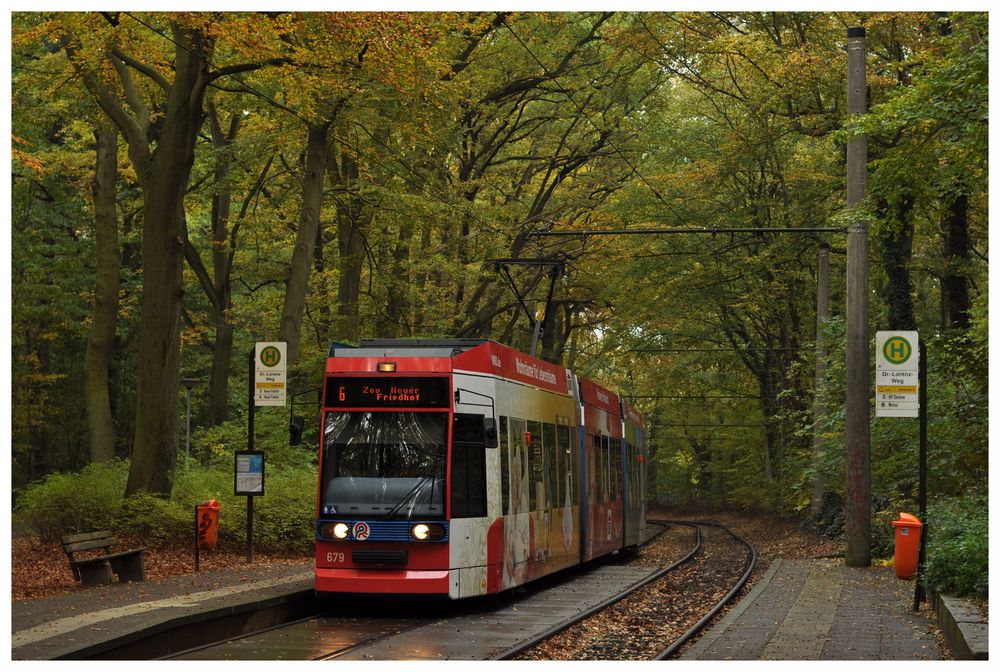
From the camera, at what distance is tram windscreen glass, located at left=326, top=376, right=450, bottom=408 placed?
15.2m

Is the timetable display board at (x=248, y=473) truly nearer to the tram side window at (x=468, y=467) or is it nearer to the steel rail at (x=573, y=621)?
the tram side window at (x=468, y=467)

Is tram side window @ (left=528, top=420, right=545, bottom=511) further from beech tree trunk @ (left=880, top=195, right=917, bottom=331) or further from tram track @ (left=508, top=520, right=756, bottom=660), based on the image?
beech tree trunk @ (left=880, top=195, right=917, bottom=331)

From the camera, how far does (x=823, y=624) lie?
13.6m

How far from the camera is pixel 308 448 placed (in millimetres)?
28891

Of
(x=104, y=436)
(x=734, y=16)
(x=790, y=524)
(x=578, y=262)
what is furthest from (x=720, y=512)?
(x=104, y=436)

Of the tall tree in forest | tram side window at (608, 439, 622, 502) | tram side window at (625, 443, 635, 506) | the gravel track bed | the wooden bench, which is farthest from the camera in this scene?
tram side window at (625, 443, 635, 506)

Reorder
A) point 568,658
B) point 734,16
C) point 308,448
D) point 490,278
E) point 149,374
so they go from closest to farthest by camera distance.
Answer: point 568,658 → point 149,374 → point 308,448 → point 734,16 → point 490,278

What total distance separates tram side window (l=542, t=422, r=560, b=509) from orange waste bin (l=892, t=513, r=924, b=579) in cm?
498

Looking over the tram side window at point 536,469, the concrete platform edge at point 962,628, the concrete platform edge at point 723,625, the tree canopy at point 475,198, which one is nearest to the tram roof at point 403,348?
the tram side window at point 536,469

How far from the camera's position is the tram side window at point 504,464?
15.9 m

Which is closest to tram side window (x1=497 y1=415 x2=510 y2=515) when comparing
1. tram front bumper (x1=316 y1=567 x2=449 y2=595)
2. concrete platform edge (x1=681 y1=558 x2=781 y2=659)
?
tram front bumper (x1=316 y1=567 x2=449 y2=595)

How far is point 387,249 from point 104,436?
1201 cm

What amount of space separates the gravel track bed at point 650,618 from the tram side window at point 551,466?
5.72ft
